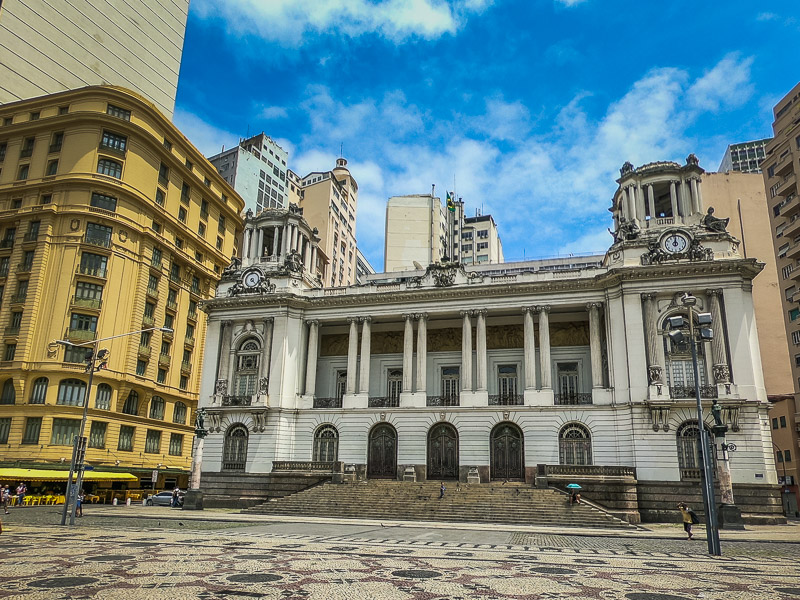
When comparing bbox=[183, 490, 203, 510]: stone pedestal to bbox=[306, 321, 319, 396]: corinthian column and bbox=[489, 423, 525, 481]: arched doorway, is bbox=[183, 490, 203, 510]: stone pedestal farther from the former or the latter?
bbox=[489, 423, 525, 481]: arched doorway

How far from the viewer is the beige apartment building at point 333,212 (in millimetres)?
89188

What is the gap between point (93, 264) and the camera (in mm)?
46938

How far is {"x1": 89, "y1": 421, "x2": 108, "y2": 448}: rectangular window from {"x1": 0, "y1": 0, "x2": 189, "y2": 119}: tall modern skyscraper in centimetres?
2941

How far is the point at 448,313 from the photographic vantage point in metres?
42.2

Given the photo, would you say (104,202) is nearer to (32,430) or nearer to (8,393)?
(8,393)

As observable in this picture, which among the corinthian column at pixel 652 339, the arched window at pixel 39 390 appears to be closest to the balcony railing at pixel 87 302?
the arched window at pixel 39 390

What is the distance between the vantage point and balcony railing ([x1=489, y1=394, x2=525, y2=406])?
131 feet

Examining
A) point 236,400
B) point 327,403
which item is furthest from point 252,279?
point 327,403

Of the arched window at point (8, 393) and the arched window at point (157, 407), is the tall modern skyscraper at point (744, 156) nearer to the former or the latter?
the arched window at point (157, 407)

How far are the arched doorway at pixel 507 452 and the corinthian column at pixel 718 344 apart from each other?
11.8 meters

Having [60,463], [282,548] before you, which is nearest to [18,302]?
[60,463]

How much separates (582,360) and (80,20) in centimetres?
5568

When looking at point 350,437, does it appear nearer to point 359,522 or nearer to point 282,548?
point 359,522

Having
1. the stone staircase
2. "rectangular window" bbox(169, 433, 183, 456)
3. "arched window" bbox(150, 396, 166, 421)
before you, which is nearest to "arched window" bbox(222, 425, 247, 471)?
the stone staircase
